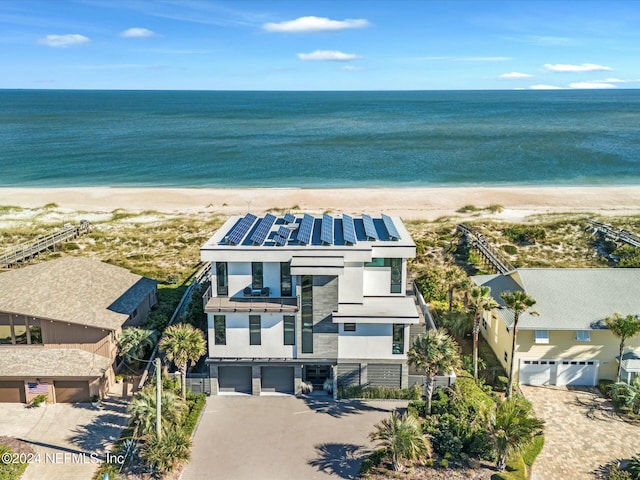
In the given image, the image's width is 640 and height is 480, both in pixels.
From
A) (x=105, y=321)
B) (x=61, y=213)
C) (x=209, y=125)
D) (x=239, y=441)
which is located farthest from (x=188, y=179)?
(x=209, y=125)

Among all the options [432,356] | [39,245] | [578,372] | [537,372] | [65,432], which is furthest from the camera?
[39,245]

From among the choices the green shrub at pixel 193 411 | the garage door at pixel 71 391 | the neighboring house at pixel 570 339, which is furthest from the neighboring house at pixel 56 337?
the neighboring house at pixel 570 339

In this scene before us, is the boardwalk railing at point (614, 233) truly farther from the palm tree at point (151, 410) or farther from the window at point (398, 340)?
the palm tree at point (151, 410)

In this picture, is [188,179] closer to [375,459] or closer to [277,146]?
[277,146]

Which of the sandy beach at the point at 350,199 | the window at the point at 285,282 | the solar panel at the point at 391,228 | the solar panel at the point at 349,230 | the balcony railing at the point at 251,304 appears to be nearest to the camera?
the balcony railing at the point at 251,304

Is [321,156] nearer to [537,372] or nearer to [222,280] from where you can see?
[222,280]

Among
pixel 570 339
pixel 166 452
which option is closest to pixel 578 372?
pixel 570 339
